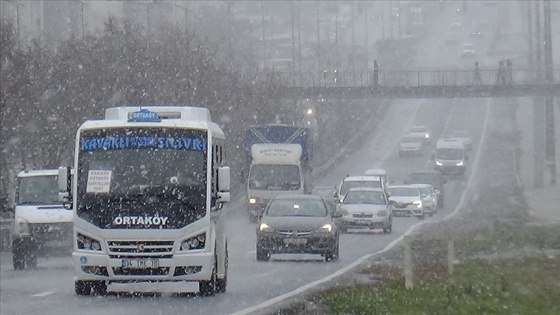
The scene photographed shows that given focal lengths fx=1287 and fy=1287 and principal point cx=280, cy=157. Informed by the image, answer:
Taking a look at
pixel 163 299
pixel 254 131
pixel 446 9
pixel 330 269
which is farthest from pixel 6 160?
pixel 446 9

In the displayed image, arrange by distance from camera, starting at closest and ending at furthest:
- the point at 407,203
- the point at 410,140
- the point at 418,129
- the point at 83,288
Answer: the point at 83,288 < the point at 407,203 < the point at 410,140 < the point at 418,129

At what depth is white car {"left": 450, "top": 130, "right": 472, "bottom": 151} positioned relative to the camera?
99.0m

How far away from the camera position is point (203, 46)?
69.9 meters

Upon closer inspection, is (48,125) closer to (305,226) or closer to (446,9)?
(305,226)

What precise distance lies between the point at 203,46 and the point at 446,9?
400ft

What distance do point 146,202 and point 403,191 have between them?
119ft

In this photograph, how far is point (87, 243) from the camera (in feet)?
59.0

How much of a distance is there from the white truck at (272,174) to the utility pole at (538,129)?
15741 mm

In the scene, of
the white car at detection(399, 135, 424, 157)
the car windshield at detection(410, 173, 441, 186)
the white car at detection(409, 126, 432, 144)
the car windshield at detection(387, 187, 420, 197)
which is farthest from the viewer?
the white car at detection(409, 126, 432, 144)

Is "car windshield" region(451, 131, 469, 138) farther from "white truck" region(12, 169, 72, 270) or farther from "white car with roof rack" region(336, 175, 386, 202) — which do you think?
"white truck" region(12, 169, 72, 270)

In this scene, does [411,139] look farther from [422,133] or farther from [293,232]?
[293,232]

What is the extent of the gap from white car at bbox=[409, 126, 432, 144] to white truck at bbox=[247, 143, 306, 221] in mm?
55019

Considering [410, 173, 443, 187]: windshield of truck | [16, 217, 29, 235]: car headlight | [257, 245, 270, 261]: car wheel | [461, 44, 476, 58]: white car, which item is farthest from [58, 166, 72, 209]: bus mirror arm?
[461, 44, 476, 58]: white car

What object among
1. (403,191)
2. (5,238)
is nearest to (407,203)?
(403,191)
